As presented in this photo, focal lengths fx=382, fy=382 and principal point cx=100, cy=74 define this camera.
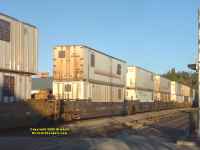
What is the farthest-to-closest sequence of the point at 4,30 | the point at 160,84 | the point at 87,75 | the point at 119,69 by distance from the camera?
the point at 160,84, the point at 119,69, the point at 87,75, the point at 4,30

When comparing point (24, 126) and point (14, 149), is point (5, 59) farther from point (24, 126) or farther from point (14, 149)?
point (14, 149)

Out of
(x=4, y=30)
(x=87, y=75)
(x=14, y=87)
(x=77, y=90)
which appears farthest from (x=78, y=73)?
(x=4, y=30)

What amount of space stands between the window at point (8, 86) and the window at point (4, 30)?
5.97 ft

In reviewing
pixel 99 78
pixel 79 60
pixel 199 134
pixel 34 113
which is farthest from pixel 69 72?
pixel 199 134

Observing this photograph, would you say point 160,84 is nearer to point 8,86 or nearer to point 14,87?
point 14,87

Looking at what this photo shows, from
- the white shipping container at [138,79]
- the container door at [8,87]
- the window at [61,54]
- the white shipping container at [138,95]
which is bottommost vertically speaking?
the white shipping container at [138,95]

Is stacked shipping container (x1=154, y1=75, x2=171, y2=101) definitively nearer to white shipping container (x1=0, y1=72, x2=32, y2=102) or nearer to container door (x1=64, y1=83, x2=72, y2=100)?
container door (x1=64, y1=83, x2=72, y2=100)

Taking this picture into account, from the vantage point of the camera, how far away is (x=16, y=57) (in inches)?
729

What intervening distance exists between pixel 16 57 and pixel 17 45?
0.59 m

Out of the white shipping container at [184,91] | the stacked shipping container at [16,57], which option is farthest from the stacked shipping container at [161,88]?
the stacked shipping container at [16,57]

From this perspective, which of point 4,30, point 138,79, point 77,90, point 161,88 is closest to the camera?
point 4,30

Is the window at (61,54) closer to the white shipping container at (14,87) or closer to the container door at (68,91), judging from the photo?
the container door at (68,91)

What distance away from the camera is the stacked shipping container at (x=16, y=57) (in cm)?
1756

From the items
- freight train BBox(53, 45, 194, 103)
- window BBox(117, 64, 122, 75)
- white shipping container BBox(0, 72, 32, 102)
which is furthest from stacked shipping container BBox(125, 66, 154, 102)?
white shipping container BBox(0, 72, 32, 102)
